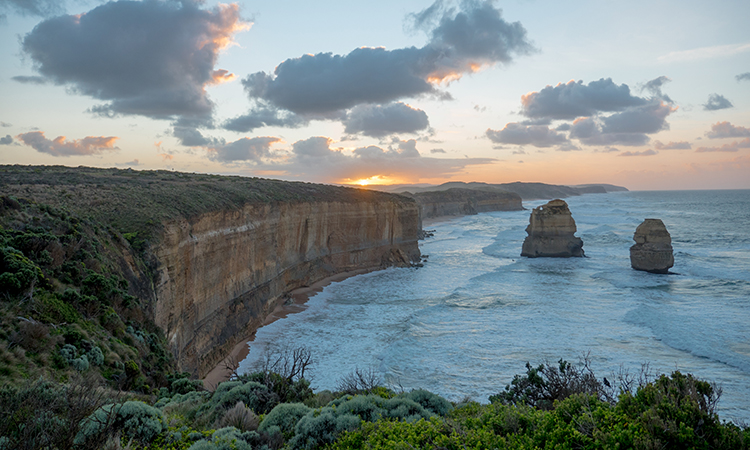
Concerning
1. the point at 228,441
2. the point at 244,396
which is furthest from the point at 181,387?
the point at 228,441

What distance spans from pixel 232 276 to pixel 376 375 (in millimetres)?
10639

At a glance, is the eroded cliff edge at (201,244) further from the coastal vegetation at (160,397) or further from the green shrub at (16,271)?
the green shrub at (16,271)

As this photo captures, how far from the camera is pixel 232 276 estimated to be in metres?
23.3

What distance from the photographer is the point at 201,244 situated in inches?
791

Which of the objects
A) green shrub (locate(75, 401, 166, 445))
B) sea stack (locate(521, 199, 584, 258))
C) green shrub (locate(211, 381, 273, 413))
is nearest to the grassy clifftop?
green shrub (locate(211, 381, 273, 413))

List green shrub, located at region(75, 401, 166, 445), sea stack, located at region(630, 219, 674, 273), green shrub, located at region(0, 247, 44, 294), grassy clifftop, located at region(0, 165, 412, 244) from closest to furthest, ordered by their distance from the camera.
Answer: green shrub, located at region(75, 401, 166, 445), green shrub, located at region(0, 247, 44, 294), grassy clifftop, located at region(0, 165, 412, 244), sea stack, located at region(630, 219, 674, 273)

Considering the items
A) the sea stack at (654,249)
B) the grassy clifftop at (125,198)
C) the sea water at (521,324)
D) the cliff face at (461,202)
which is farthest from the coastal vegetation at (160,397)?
the cliff face at (461,202)

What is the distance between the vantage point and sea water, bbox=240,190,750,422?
17688mm

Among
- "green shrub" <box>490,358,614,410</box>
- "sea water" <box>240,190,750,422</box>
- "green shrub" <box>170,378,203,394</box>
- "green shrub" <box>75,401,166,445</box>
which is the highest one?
"green shrub" <box>75,401,166,445</box>

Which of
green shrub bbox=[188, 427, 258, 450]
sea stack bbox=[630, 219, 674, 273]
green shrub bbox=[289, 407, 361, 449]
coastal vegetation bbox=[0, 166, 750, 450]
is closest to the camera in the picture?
coastal vegetation bbox=[0, 166, 750, 450]

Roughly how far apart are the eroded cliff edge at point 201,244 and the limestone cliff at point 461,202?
235 feet

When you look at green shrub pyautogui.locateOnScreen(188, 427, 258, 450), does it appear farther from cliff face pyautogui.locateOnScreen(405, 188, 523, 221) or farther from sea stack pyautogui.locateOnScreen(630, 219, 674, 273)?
cliff face pyautogui.locateOnScreen(405, 188, 523, 221)

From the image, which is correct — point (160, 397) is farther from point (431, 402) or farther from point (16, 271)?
point (431, 402)

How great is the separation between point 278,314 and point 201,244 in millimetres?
9358
